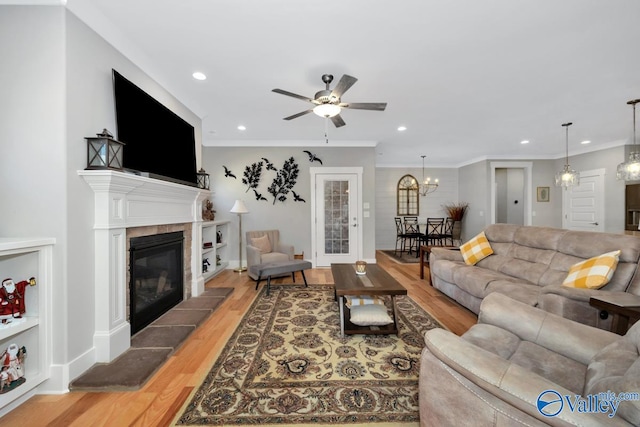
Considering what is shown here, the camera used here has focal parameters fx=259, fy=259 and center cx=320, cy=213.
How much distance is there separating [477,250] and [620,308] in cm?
184

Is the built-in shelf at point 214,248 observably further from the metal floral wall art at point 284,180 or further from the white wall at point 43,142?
the white wall at point 43,142

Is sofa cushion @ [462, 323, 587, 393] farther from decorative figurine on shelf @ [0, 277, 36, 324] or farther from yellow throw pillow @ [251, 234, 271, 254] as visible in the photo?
yellow throw pillow @ [251, 234, 271, 254]

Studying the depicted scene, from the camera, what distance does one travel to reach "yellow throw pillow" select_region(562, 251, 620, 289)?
2047 mm

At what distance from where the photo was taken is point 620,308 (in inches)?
64.0

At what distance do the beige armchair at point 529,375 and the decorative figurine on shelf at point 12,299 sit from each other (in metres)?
2.36

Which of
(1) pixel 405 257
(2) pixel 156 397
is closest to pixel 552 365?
(2) pixel 156 397

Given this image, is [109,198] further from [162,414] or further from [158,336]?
[162,414]

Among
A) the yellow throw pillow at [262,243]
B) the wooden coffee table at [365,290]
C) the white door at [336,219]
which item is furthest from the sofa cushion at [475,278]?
the yellow throw pillow at [262,243]

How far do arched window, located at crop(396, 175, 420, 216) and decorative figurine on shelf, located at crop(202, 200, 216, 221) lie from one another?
5404 mm

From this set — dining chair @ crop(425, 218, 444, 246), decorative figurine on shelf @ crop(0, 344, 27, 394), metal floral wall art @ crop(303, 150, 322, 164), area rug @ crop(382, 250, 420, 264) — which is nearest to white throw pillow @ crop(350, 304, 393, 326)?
decorative figurine on shelf @ crop(0, 344, 27, 394)

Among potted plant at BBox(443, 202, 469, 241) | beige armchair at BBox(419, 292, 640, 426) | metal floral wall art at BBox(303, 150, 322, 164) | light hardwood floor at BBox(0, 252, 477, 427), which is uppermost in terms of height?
metal floral wall art at BBox(303, 150, 322, 164)

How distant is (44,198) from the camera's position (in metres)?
1.71

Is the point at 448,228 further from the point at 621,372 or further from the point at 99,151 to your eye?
the point at 99,151

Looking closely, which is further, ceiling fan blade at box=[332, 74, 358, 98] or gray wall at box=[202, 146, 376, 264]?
gray wall at box=[202, 146, 376, 264]
